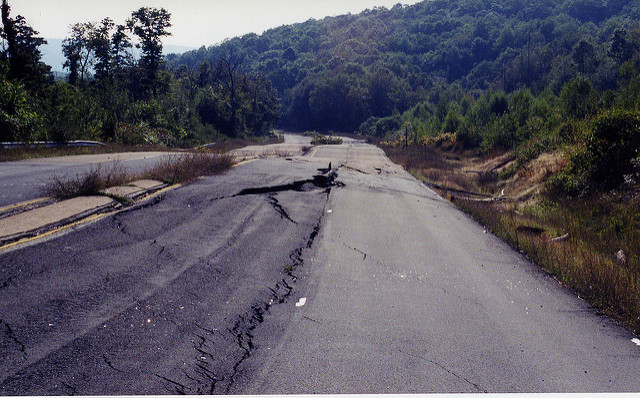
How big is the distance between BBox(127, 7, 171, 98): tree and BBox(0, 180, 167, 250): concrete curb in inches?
2151

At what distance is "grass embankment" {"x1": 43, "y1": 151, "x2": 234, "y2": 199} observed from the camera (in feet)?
27.0

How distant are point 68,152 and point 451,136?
139 ft

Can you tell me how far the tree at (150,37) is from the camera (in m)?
56.3

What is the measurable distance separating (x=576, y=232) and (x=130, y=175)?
10882 millimetres

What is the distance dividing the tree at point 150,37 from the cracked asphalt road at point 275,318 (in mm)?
56094

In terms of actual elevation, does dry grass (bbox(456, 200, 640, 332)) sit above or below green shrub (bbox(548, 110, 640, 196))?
below

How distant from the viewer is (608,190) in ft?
42.7

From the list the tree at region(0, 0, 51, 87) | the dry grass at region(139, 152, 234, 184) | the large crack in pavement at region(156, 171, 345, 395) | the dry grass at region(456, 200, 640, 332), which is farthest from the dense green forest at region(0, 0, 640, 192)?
the large crack in pavement at region(156, 171, 345, 395)

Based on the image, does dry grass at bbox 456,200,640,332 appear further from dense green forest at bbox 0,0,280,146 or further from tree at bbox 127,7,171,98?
tree at bbox 127,7,171,98

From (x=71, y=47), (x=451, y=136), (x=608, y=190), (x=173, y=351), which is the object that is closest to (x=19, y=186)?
(x=173, y=351)

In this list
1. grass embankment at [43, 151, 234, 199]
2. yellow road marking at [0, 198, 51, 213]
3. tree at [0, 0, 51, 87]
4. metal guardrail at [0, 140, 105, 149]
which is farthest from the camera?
tree at [0, 0, 51, 87]

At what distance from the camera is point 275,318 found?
15.8ft

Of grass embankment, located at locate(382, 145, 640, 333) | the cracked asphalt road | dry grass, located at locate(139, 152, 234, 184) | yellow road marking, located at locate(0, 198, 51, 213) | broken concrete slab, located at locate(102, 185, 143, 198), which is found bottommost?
grass embankment, located at locate(382, 145, 640, 333)

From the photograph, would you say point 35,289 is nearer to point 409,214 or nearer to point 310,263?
point 310,263
